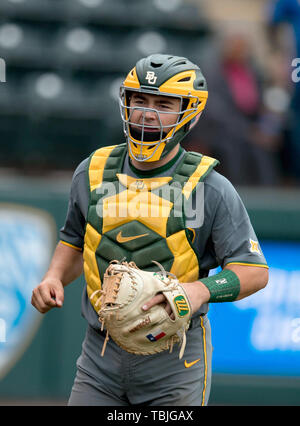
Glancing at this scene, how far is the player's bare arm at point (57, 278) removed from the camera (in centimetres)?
320

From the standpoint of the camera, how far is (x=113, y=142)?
306 inches

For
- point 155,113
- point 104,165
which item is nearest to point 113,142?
point 104,165

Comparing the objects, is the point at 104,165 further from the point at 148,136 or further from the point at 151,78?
the point at 151,78

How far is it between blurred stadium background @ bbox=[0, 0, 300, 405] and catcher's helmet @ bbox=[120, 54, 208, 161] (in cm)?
276

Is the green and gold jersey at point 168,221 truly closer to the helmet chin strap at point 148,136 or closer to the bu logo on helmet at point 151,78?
the helmet chin strap at point 148,136

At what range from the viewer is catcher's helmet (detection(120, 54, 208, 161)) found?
3.18 meters

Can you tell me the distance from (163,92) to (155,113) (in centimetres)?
10

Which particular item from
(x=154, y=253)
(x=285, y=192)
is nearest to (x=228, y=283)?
(x=154, y=253)

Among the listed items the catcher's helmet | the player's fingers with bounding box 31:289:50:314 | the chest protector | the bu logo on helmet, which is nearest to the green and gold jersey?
the chest protector

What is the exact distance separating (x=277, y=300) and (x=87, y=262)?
2.87 metres

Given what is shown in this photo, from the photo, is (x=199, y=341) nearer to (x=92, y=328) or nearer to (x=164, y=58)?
(x=92, y=328)

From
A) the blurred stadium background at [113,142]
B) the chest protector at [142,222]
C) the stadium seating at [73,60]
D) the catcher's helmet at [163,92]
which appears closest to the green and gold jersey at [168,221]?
the chest protector at [142,222]

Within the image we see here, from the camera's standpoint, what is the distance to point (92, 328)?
337 cm

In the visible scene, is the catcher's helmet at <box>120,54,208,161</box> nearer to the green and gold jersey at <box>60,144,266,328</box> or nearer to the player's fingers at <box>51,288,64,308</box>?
the green and gold jersey at <box>60,144,266,328</box>
